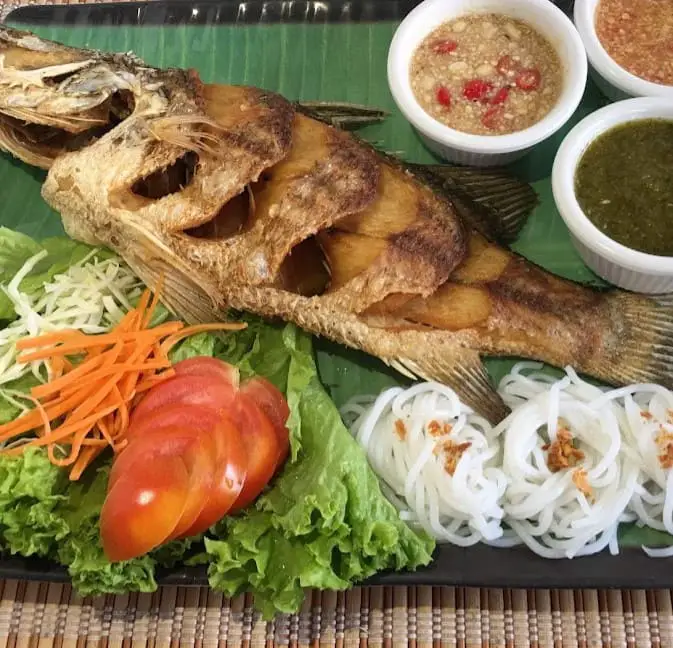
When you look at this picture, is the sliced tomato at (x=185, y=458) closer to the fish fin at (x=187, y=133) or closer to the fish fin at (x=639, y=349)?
the fish fin at (x=187, y=133)

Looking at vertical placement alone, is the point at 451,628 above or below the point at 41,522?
below

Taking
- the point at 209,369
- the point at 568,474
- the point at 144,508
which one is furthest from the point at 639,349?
the point at 144,508

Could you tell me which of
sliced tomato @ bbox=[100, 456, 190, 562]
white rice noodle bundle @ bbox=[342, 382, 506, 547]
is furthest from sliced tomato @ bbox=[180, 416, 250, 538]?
white rice noodle bundle @ bbox=[342, 382, 506, 547]

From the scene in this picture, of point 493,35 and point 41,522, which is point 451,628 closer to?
point 41,522

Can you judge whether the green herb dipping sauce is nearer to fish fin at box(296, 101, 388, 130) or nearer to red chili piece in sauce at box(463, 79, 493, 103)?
red chili piece in sauce at box(463, 79, 493, 103)

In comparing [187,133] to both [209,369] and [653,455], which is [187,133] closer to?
[209,369]

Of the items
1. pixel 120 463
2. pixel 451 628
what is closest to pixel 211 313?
pixel 120 463
